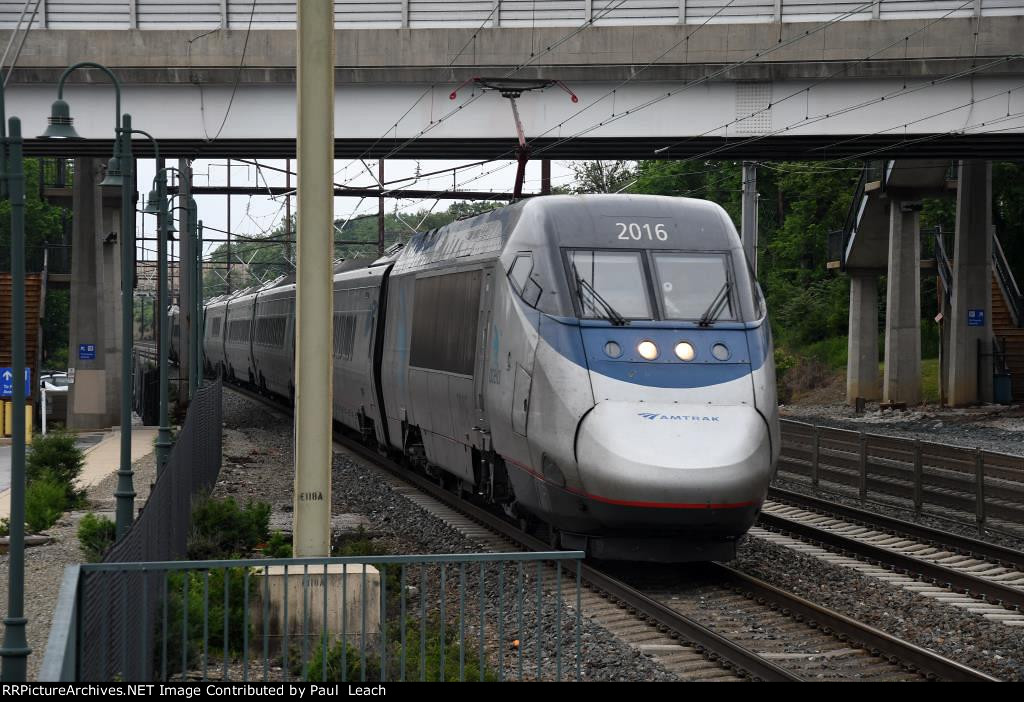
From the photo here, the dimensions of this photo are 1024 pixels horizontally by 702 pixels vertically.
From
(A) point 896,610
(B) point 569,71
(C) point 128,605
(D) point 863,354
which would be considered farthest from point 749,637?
(D) point 863,354

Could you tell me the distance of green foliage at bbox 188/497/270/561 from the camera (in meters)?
14.7

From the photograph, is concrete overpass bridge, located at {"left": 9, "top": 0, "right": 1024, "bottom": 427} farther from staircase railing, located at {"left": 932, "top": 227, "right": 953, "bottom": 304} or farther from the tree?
the tree

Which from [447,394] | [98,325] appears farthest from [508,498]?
[98,325]

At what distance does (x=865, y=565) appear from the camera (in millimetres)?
14375

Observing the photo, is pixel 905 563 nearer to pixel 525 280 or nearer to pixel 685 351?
pixel 685 351

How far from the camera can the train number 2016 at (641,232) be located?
13367 millimetres

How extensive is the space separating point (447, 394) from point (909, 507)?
19.9 feet

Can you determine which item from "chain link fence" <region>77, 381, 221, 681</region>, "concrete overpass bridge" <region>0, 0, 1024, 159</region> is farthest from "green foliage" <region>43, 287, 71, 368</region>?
"chain link fence" <region>77, 381, 221, 681</region>

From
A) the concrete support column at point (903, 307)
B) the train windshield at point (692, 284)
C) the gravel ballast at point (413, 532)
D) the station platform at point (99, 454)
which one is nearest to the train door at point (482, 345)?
the gravel ballast at point (413, 532)

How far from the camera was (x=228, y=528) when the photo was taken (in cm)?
1532

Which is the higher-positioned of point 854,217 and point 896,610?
point 854,217

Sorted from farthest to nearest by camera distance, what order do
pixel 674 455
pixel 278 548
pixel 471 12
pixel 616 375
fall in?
pixel 471 12 → pixel 278 548 → pixel 616 375 → pixel 674 455

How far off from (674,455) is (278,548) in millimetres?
4218

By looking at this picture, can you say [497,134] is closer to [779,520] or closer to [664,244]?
[779,520]
